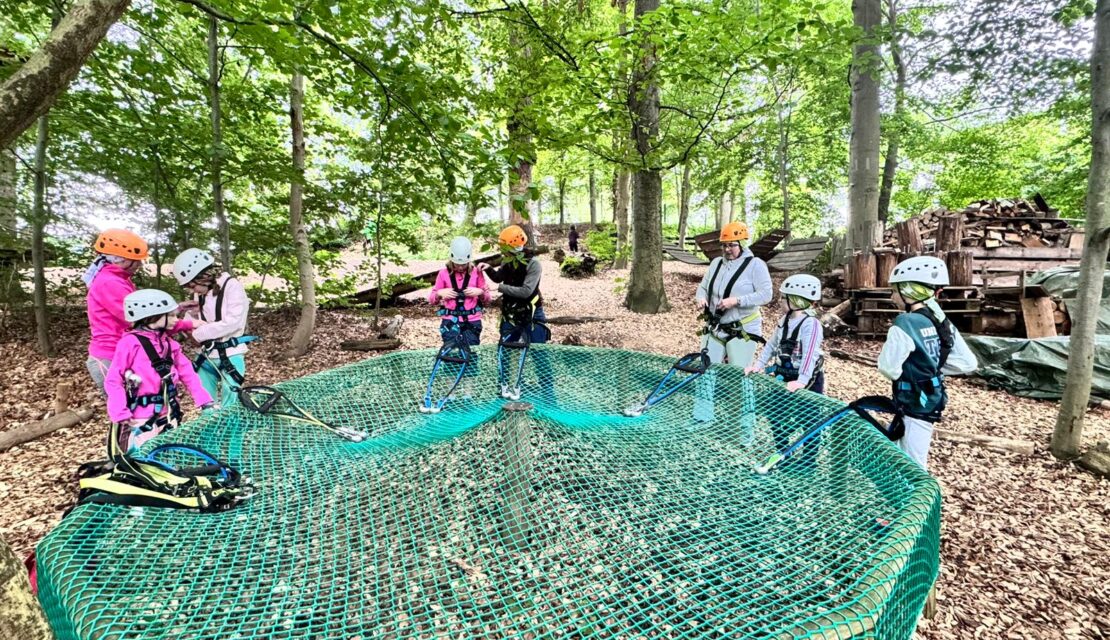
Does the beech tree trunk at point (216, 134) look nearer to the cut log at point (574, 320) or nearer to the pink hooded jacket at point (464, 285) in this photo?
the pink hooded jacket at point (464, 285)

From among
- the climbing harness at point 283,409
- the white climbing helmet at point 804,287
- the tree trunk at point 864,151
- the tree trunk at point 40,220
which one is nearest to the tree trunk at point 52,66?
the climbing harness at point 283,409

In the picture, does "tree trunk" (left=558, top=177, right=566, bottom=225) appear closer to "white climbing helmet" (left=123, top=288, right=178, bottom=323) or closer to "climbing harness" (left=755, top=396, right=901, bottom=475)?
"white climbing helmet" (left=123, top=288, right=178, bottom=323)

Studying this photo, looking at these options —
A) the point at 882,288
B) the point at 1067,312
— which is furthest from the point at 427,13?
the point at 1067,312

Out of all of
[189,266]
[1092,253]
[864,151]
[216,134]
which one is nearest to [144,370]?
[189,266]

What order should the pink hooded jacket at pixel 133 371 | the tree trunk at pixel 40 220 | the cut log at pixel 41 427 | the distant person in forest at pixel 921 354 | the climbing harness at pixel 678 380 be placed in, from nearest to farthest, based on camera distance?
1. the distant person in forest at pixel 921 354
2. the pink hooded jacket at pixel 133 371
3. the climbing harness at pixel 678 380
4. the cut log at pixel 41 427
5. the tree trunk at pixel 40 220

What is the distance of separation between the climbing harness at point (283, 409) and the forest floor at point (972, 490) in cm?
115

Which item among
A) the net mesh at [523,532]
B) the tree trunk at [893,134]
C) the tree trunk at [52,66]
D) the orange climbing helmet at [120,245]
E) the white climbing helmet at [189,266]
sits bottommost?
the net mesh at [523,532]

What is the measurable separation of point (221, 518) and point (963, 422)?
5134 millimetres

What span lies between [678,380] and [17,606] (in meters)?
2.97

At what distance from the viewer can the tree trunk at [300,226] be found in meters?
4.76

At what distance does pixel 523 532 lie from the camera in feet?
6.86

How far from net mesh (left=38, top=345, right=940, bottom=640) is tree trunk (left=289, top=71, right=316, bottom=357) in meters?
2.45

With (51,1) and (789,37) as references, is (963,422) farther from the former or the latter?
(51,1)

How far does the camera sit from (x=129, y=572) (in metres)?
1.45
